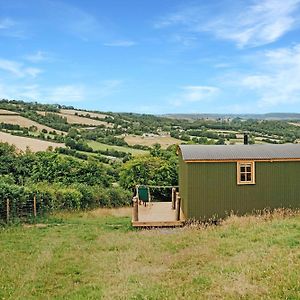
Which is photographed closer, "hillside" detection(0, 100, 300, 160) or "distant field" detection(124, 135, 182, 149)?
"hillside" detection(0, 100, 300, 160)

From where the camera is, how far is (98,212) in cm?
1861

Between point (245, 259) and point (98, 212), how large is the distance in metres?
11.7

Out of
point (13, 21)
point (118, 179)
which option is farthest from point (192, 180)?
point (13, 21)

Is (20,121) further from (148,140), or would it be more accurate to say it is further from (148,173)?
(148,173)

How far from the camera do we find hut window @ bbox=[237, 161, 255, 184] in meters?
14.4

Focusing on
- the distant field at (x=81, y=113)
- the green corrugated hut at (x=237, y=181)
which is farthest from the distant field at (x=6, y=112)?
the green corrugated hut at (x=237, y=181)

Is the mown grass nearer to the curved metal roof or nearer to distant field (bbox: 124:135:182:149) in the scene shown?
the curved metal roof

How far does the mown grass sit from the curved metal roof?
242 centimetres

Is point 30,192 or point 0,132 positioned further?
point 0,132

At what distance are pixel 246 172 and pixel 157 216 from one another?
3621 mm

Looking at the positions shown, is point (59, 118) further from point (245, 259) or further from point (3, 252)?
point (245, 259)

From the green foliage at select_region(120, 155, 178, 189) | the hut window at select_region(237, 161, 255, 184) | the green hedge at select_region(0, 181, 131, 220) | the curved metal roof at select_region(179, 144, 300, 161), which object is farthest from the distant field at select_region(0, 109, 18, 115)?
the hut window at select_region(237, 161, 255, 184)

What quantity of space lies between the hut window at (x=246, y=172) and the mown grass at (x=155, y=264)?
180 centimetres

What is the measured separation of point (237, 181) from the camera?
14.4m
